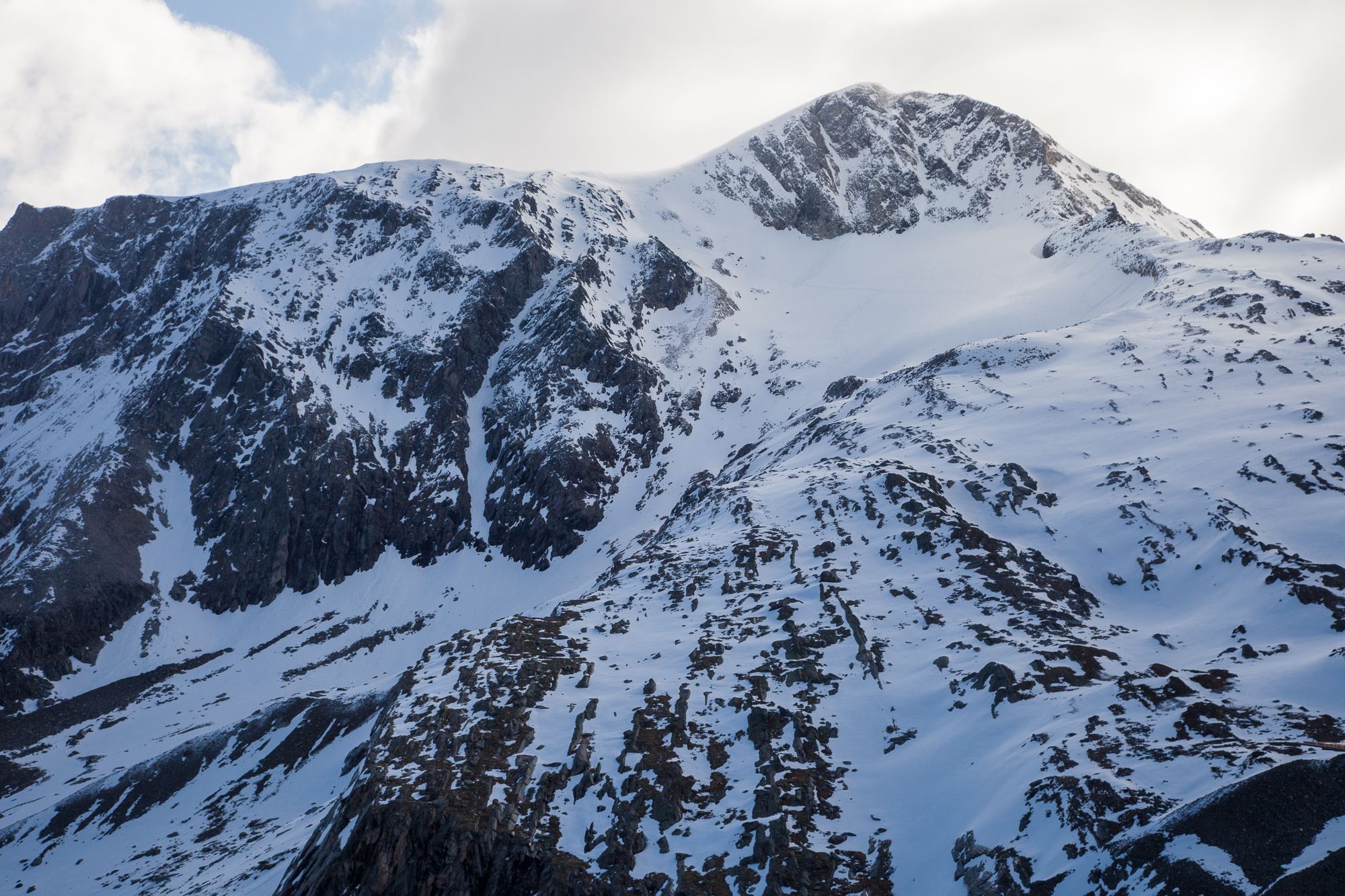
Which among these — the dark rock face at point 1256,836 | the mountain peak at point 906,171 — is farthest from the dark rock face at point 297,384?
the dark rock face at point 1256,836

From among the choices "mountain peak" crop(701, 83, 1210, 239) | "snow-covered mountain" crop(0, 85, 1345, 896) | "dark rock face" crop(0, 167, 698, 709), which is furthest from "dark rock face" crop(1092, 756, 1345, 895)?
"mountain peak" crop(701, 83, 1210, 239)

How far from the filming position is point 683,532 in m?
55.2

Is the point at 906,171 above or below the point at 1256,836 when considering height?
above

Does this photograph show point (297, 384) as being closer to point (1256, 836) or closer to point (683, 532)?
point (683, 532)

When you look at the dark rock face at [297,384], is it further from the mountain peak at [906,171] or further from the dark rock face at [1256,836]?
the dark rock face at [1256,836]

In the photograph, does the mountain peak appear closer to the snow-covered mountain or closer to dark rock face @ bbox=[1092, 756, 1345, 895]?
the snow-covered mountain

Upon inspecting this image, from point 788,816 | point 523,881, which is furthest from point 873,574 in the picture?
point 523,881

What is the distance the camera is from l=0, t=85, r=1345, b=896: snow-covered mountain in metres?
22.4

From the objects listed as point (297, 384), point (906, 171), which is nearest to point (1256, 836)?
point (297, 384)

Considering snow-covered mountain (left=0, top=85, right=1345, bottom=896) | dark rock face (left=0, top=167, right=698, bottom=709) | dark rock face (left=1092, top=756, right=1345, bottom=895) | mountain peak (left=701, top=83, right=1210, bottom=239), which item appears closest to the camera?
dark rock face (left=1092, top=756, right=1345, bottom=895)

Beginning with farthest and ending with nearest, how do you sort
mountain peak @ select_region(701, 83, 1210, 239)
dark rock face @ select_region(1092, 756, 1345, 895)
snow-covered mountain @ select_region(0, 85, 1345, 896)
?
mountain peak @ select_region(701, 83, 1210, 239), snow-covered mountain @ select_region(0, 85, 1345, 896), dark rock face @ select_region(1092, 756, 1345, 895)

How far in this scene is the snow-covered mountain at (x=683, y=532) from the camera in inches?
883

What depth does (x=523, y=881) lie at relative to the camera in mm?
21500

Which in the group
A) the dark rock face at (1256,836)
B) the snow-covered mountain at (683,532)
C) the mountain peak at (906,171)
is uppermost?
the mountain peak at (906,171)
